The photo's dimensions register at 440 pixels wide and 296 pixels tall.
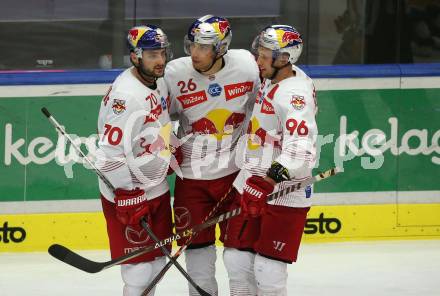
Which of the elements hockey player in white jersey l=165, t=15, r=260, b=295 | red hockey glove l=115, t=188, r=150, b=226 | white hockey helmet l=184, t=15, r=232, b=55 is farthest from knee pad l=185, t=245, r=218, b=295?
white hockey helmet l=184, t=15, r=232, b=55

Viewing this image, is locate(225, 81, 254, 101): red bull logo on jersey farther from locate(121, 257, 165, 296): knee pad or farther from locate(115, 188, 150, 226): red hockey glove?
locate(121, 257, 165, 296): knee pad

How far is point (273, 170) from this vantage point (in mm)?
5777

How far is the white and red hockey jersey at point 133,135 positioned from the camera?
19.3 ft

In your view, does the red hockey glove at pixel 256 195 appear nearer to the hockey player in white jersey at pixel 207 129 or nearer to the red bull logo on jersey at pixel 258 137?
the red bull logo on jersey at pixel 258 137

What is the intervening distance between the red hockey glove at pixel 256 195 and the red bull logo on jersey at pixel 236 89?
0.52 m

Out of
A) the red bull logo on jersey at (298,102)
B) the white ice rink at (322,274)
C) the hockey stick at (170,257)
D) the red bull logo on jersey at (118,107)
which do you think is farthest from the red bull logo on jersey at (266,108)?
the white ice rink at (322,274)

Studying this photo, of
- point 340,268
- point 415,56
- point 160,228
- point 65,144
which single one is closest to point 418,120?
point 415,56

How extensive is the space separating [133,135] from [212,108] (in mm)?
459

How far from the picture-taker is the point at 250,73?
246 inches

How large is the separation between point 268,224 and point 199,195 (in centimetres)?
43

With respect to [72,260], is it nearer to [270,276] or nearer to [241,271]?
[241,271]

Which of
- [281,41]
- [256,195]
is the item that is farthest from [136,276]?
[281,41]

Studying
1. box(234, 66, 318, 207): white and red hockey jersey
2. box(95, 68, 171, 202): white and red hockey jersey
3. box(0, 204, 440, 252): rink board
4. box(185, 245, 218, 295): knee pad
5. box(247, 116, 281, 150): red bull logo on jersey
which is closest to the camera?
box(234, 66, 318, 207): white and red hockey jersey

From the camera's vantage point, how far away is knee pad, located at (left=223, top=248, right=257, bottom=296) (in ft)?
19.9
